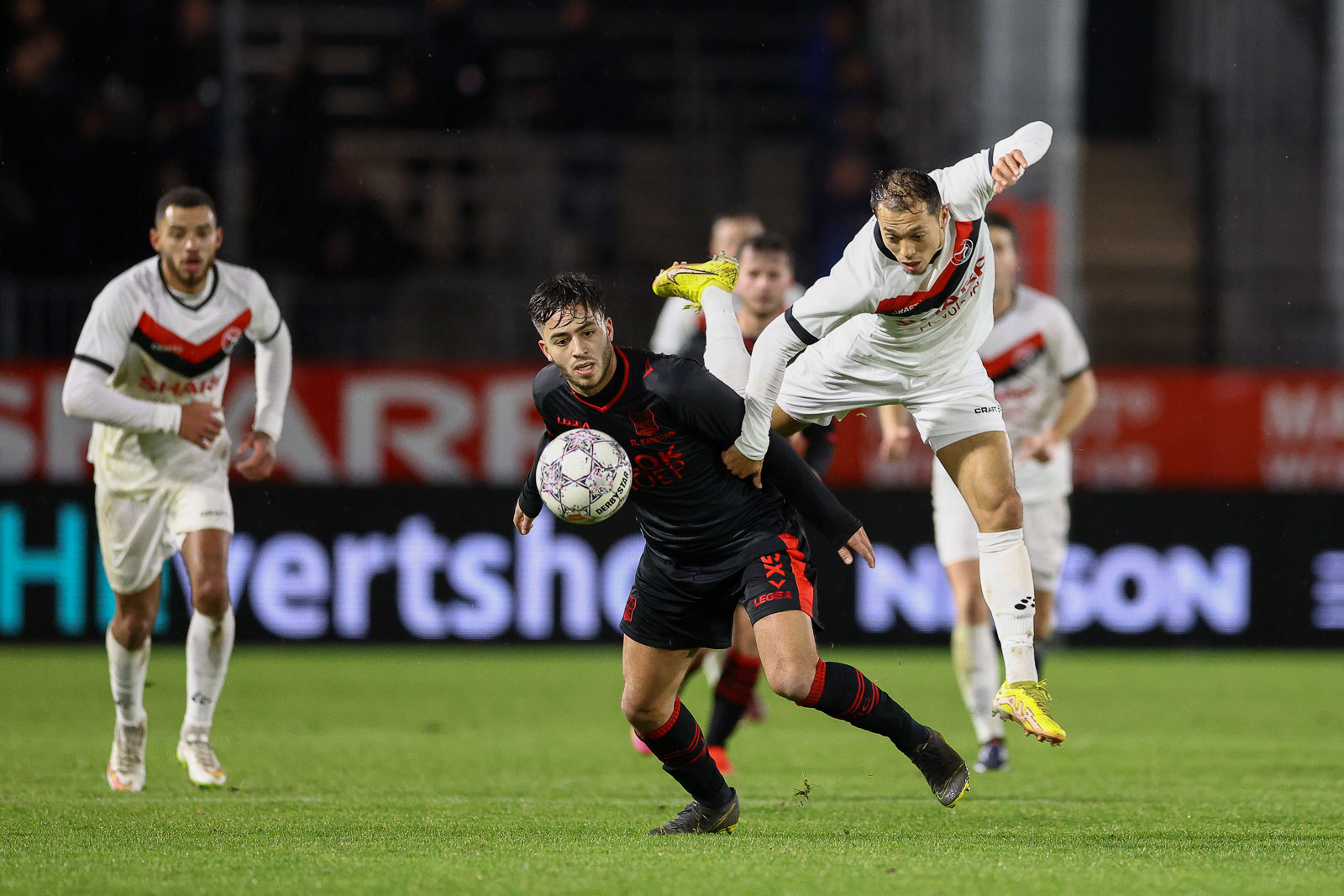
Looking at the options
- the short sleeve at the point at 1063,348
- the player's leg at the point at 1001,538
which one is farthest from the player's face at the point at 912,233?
the short sleeve at the point at 1063,348

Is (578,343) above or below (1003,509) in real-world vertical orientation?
above

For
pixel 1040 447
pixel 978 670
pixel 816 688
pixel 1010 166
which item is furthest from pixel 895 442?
pixel 816 688

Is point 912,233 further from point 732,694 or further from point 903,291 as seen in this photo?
point 732,694

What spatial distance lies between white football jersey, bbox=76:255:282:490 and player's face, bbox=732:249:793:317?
2.15 m

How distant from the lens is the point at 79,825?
5.60 m

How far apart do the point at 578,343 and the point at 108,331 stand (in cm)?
255

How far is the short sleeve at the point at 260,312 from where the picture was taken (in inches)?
279

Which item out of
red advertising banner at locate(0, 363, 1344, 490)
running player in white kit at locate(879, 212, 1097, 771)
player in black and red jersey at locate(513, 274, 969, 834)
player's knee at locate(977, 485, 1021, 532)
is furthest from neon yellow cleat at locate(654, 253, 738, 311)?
red advertising banner at locate(0, 363, 1344, 490)

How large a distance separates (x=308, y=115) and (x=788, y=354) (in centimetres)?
966

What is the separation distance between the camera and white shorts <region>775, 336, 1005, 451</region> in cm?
617

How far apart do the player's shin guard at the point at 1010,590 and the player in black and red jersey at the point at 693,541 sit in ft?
1.97

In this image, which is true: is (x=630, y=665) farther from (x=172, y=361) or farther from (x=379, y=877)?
(x=172, y=361)

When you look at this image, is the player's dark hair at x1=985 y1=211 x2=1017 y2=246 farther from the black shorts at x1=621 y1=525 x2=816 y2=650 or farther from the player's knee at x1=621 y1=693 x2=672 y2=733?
the player's knee at x1=621 y1=693 x2=672 y2=733

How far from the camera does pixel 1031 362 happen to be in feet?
26.2
